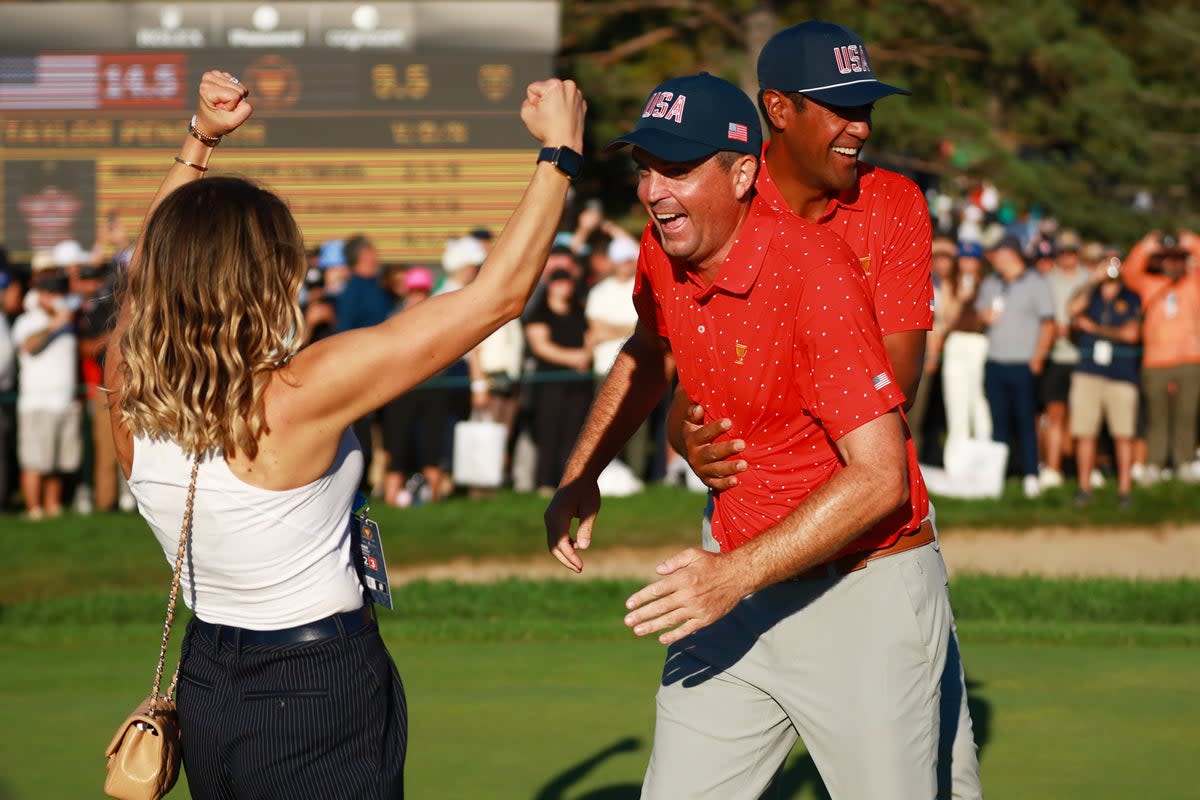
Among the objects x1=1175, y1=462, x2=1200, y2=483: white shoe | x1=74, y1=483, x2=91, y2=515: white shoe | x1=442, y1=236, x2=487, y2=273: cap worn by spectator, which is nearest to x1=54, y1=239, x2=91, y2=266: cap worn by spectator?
x1=74, y1=483, x2=91, y2=515: white shoe

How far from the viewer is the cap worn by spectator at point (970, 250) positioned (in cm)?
1483

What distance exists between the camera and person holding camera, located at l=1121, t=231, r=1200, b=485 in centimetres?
1398

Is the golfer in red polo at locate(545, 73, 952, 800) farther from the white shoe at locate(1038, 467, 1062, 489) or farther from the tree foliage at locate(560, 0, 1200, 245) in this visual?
the tree foliage at locate(560, 0, 1200, 245)

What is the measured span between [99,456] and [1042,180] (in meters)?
15.3

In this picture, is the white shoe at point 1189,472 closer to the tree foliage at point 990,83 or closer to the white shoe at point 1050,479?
the white shoe at point 1050,479

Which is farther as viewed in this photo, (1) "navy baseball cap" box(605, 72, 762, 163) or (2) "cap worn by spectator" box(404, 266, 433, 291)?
(2) "cap worn by spectator" box(404, 266, 433, 291)

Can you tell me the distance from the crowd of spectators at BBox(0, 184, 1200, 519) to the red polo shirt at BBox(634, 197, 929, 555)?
30.7ft

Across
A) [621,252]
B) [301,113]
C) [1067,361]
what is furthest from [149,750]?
[301,113]

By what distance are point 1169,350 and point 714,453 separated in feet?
36.9

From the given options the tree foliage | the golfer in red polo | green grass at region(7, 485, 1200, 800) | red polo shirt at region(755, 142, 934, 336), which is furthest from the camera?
the tree foliage

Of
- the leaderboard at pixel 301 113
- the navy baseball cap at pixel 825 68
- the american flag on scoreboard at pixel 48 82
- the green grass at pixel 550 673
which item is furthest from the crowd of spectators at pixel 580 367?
the navy baseball cap at pixel 825 68

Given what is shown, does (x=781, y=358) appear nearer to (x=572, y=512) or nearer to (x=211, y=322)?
(x=572, y=512)

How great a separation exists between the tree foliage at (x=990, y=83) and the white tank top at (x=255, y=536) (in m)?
19.6

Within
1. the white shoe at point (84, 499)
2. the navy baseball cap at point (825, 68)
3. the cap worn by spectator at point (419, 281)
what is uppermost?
the navy baseball cap at point (825, 68)
